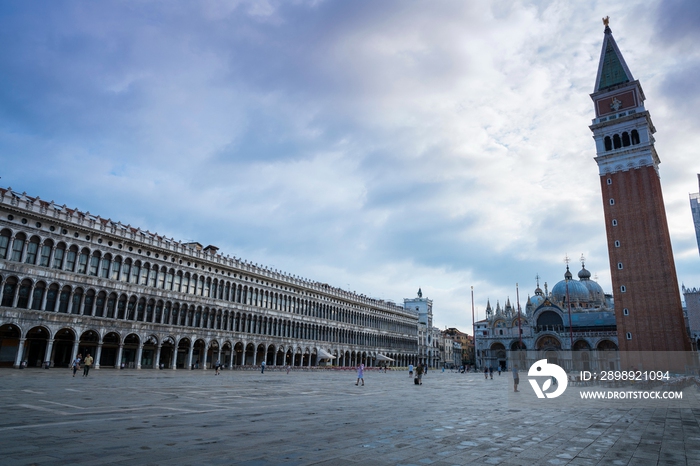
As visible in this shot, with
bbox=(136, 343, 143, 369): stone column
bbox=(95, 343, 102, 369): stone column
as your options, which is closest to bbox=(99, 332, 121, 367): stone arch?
bbox=(95, 343, 102, 369): stone column

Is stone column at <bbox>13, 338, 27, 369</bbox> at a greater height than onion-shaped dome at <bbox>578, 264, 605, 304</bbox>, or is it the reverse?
onion-shaped dome at <bbox>578, 264, 605, 304</bbox>

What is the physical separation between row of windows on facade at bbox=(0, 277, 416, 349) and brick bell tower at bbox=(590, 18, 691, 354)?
42.3 metres

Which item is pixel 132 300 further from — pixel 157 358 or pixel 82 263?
pixel 157 358

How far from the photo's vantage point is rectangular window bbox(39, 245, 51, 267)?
37531mm

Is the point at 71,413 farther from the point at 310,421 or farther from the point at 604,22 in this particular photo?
the point at 604,22

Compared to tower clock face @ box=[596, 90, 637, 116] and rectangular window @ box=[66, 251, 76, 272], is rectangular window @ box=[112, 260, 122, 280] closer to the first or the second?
rectangular window @ box=[66, 251, 76, 272]

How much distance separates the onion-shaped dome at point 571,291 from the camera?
90.6 meters

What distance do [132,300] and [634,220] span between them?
58.9 meters

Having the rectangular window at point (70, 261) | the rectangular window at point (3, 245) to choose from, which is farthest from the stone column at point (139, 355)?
the rectangular window at point (3, 245)

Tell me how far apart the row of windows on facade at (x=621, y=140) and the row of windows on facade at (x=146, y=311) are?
4890cm

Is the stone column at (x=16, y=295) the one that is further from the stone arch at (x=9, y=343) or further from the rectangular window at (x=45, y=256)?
the rectangular window at (x=45, y=256)

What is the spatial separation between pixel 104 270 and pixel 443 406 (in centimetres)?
A: 3719

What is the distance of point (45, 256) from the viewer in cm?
3788

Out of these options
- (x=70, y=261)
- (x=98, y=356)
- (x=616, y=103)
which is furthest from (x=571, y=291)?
(x=70, y=261)
